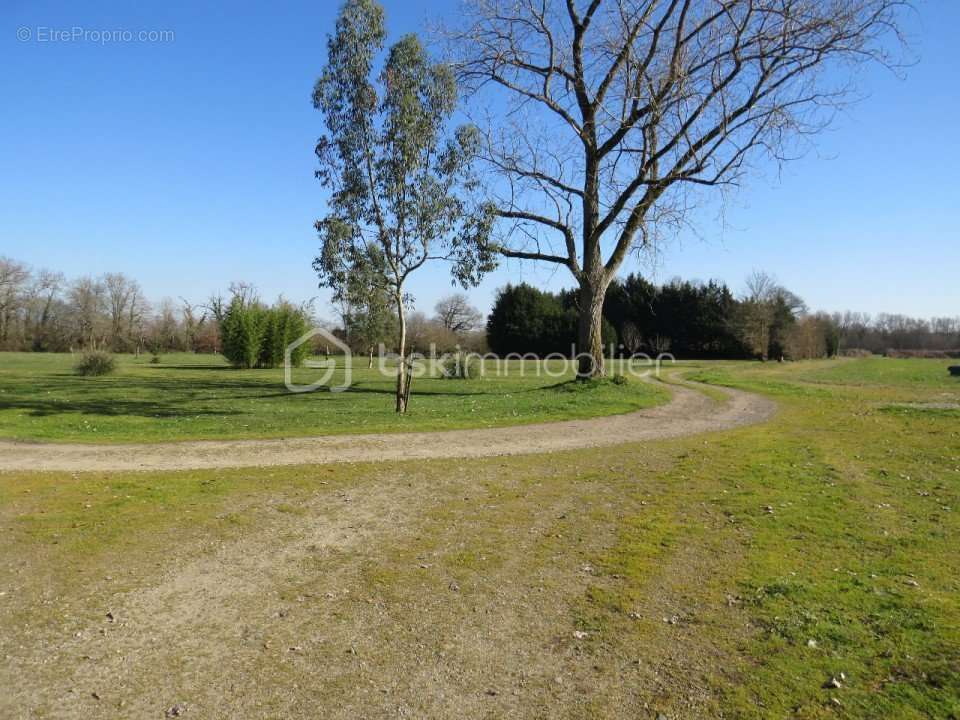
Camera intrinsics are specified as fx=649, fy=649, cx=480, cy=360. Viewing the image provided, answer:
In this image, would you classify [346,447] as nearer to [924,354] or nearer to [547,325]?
[547,325]

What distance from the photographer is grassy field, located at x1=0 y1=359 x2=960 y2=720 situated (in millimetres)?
3533

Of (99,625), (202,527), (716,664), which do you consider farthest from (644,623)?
(202,527)

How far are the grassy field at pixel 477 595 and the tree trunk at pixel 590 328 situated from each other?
12275 millimetres

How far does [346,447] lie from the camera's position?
10.7 m

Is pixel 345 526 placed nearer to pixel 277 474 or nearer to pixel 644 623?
pixel 277 474

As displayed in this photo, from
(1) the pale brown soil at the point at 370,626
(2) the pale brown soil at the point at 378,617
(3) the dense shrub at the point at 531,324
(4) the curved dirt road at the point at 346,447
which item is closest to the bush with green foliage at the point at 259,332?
(3) the dense shrub at the point at 531,324

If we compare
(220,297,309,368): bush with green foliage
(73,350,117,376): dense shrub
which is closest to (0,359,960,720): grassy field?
(73,350,117,376): dense shrub

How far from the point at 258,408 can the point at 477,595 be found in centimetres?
1363

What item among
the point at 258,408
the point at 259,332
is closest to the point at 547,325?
the point at 259,332

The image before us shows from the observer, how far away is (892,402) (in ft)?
60.9

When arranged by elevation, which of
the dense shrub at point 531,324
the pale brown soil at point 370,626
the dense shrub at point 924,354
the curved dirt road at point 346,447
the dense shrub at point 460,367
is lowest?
the pale brown soil at point 370,626

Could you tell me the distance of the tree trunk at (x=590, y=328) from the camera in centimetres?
2042

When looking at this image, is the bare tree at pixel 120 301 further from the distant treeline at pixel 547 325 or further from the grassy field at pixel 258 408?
the grassy field at pixel 258 408

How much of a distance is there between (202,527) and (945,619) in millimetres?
6069
